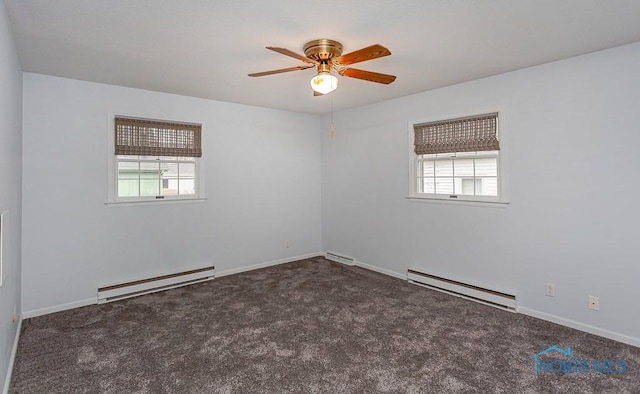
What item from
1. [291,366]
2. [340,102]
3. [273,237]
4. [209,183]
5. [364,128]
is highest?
[340,102]

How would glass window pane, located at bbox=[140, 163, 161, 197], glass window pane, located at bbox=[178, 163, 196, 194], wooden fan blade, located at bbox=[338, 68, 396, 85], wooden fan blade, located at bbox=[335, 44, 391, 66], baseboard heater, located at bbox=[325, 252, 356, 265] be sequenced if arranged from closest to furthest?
1. wooden fan blade, located at bbox=[335, 44, 391, 66]
2. wooden fan blade, located at bbox=[338, 68, 396, 85]
3. glass window pane, located at bbox=[140, 163, 161, 197]
4. glass window pane, located at bbox=[178, 163, 196, 194]
5. baseboard heater, located at bbox=[325, 252, 356, 265]

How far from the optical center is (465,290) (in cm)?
377

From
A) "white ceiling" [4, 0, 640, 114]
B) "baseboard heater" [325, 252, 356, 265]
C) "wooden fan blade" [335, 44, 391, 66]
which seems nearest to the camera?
"white ceiling" [4, 0, 640, 114]

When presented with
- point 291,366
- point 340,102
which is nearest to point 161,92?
point 340,102

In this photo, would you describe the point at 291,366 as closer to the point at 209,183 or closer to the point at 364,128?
the point at 209,183

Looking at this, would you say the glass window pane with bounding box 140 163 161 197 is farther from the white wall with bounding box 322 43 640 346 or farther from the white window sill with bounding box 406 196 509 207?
the white window sill with bounding box 406 196 509 207

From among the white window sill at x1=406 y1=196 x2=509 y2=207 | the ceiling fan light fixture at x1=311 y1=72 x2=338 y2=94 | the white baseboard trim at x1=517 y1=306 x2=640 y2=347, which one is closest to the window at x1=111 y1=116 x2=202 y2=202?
the ceiling fan light fixture at x1=311 y1=72 x2=338 y2=94

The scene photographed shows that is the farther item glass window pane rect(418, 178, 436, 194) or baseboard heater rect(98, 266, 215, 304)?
glass window pane rect(418, 178, 436, 194)

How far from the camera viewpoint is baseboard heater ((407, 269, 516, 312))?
135 inches

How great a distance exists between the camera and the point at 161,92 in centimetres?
407

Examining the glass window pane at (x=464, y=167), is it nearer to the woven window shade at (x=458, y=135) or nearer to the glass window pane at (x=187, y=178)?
the woven window shade at (x=458, y=135)

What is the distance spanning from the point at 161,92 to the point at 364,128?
9.39 feet

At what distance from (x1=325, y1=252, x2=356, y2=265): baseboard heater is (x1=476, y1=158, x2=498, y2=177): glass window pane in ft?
7.69

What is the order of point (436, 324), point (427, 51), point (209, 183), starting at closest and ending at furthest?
point (427, 51), point (436, 324), point (209, 183)
